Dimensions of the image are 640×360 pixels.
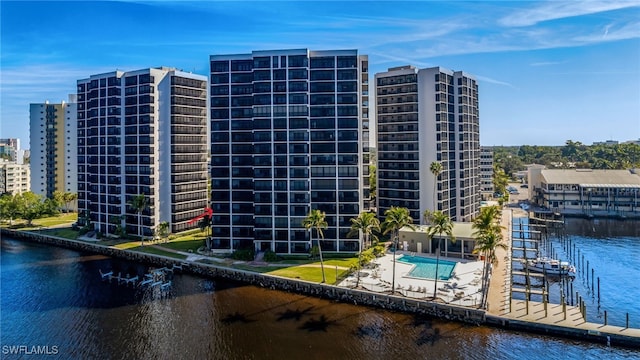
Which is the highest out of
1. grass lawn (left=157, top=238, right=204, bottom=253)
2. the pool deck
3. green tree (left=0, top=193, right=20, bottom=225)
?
green tree (left=0, top=193, right=20, bottom=225)

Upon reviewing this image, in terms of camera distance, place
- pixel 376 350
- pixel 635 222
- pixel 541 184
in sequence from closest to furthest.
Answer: pixel 376 350
pixel 635 222
pixel 541 184

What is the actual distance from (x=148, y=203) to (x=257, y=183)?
3643 centimetres

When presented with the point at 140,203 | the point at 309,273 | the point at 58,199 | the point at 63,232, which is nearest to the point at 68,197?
the point at 58,199

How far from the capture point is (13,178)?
18150 centimetres

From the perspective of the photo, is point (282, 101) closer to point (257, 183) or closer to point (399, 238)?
point (257, 183)

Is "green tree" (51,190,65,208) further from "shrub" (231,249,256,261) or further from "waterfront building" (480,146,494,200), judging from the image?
"waterfront building" (480,146,494,200)

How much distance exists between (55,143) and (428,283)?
157779 mm

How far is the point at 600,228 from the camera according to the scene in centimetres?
12131

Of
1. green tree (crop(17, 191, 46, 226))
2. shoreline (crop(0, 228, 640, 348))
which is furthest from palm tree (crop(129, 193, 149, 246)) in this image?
green tree (crop(17, 191, 46, 226))

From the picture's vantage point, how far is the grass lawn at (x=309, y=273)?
72.7 m

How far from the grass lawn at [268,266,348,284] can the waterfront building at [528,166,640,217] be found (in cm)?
10456

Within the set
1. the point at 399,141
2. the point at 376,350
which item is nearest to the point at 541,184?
the point at 399,141

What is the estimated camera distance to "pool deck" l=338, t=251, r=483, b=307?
6269 cm

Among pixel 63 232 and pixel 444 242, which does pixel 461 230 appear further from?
pixel 63 232
